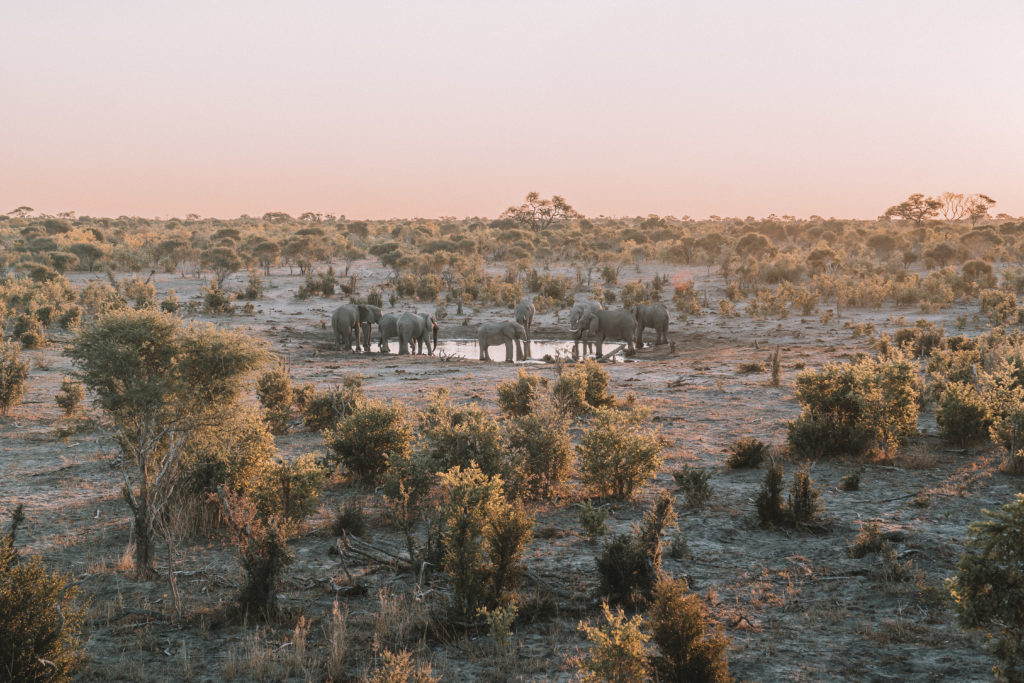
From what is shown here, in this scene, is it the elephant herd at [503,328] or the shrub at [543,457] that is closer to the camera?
the shrub at [543,457]

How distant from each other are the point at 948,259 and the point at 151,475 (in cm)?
4360

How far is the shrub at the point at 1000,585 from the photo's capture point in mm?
4160

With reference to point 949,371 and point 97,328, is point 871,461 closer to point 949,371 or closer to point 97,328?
point 949,371

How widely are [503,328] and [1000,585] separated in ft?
66.5

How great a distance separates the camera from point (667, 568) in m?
7.07

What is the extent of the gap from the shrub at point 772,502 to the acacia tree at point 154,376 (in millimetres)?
5964

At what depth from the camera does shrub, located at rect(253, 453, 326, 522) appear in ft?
26.2

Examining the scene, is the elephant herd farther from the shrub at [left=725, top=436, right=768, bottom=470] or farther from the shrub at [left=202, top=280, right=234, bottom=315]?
the shrub at [left=725, top=436, right=768, bottom=470]

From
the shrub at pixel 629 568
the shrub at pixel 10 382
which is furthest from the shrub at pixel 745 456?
the shrub at pixel 10 382

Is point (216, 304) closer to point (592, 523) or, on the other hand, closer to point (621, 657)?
point (592, 523)

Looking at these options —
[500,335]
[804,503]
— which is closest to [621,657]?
[804,503]

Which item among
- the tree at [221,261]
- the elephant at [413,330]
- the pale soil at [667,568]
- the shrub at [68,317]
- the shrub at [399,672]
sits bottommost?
the pale soil at [667,568]

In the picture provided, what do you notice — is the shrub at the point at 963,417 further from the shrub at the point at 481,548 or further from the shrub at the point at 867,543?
the shrub at the point at 481,548

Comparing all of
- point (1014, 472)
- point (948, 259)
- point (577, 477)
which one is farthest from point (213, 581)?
point (948, 259)
